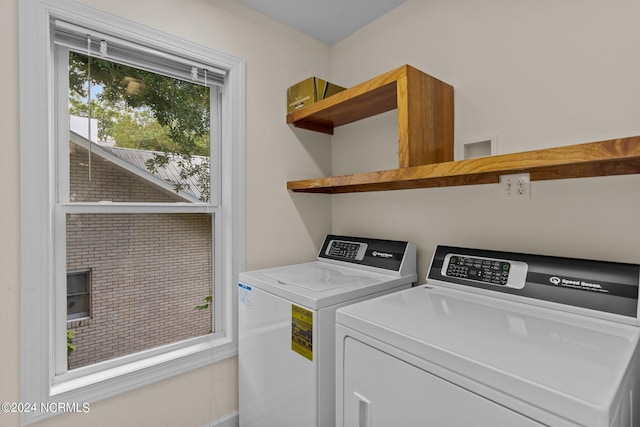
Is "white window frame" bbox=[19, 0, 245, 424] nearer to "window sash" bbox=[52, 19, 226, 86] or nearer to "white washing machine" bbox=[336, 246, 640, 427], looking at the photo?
"window sash" bbox=[52, 19, 226, 86]

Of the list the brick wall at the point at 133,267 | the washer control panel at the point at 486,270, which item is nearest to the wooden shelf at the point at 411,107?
the washer control panel at the point at 486,270

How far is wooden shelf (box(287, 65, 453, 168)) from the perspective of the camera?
1.34m

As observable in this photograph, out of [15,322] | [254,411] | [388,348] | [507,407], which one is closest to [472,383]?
[507,407]

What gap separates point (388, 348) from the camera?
0.91 m

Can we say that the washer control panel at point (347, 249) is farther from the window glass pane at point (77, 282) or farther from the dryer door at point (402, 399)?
the window glass pane at point (77, 282)

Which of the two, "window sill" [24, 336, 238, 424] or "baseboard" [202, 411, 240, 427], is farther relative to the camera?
"baseboard" [202, 411, 240, 427]

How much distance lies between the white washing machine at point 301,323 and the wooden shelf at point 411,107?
50 cm

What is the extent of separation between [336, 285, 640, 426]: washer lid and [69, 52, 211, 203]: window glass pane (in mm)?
1154

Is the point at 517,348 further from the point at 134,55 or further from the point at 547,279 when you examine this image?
the point at 134,55

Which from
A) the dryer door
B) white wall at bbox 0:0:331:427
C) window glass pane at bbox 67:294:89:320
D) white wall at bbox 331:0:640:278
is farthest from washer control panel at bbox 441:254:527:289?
window glass pane at bbox 67:294:89:320

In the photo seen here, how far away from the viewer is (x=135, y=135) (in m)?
1.54

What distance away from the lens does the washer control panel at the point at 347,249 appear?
5.85ft

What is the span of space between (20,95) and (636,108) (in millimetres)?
2197

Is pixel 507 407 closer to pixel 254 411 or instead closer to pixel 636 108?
pixel 636 108
